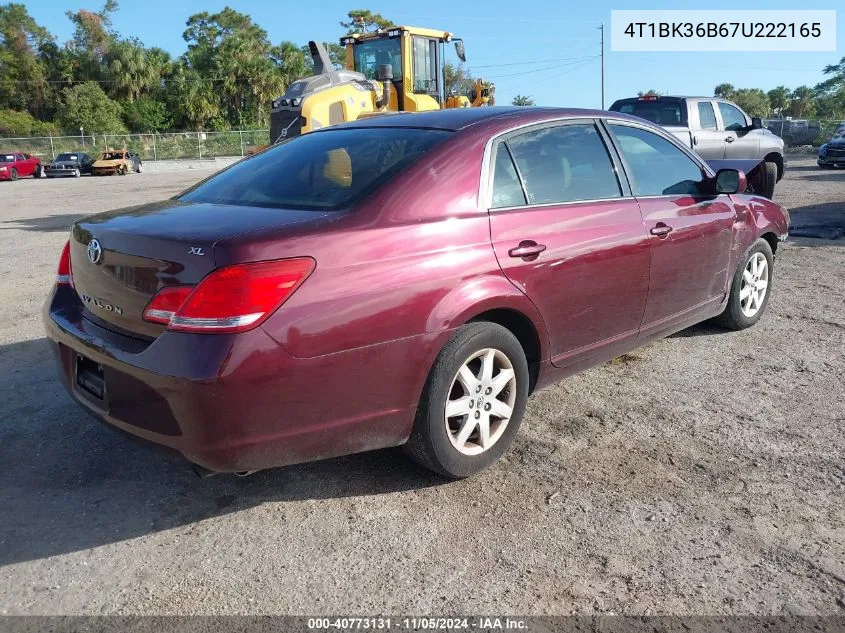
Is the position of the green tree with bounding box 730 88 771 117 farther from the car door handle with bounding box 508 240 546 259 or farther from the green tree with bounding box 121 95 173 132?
the car door handle with bounding box 508 240 546 259

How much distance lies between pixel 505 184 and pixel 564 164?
54 centimetres

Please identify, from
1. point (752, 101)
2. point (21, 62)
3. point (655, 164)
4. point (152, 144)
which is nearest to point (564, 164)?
point (655, 164)

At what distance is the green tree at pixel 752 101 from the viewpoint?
6794 cm

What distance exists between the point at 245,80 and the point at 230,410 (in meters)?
60.3

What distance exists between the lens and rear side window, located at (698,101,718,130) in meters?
12.1

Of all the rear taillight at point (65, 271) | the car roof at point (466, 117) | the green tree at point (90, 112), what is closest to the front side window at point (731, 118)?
the car roof at point (466, 117)

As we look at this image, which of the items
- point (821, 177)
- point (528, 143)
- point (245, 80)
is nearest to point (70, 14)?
point (245, 80)

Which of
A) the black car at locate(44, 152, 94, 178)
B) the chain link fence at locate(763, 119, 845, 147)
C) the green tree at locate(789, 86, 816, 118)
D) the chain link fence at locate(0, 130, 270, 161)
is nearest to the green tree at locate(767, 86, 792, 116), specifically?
the green tree at locate(789, 86, 816, 118)

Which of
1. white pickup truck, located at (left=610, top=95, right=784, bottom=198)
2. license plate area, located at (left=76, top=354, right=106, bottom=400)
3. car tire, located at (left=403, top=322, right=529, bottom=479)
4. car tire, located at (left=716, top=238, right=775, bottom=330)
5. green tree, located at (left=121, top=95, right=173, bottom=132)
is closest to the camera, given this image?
license plate area, located at (left=76, top=354, right=106, bottom=400)

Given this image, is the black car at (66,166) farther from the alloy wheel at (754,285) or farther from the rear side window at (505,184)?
the rear side window at (505,184)

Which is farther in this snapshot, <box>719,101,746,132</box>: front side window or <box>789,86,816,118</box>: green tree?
<box>789,86,816,118</box>: green tree

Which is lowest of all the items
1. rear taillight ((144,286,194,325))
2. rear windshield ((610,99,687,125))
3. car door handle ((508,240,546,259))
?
rear taillight ((144,286,194,325))

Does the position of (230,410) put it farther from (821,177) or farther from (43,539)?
(821,177)

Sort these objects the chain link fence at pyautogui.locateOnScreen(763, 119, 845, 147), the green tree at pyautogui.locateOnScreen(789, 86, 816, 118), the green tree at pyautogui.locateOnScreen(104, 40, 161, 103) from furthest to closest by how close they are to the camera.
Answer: the green tree at pyautogui.locateOnScreen(789, 86, 816, 118), the green tree at pyautogui.locateOnScreen(104, 40, 161, 103), the chain link fence at pyautogui.locateOnScreen(763, 119, 845, 147)
